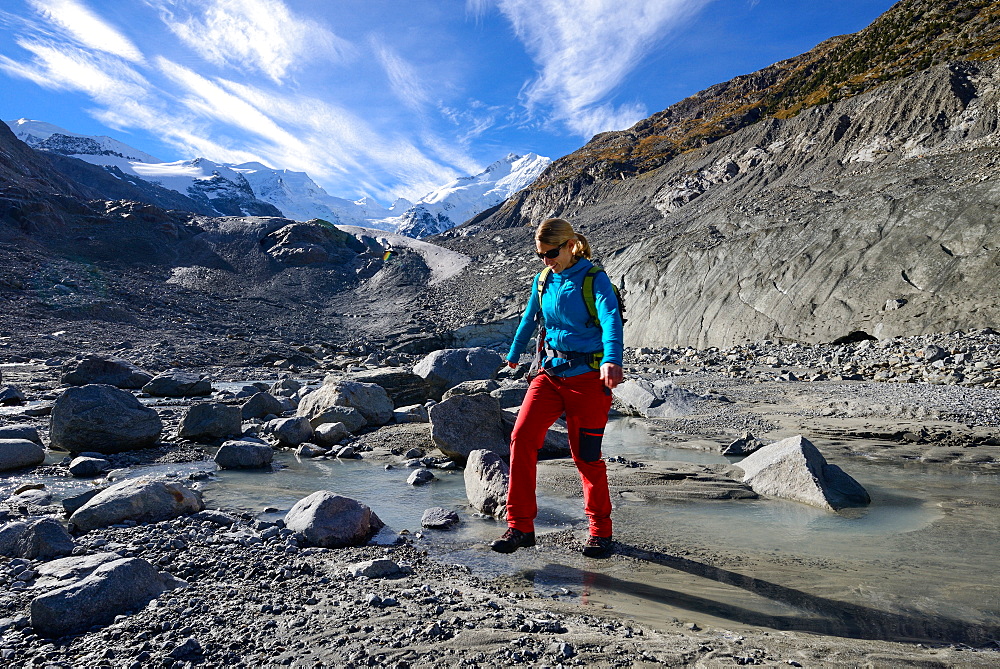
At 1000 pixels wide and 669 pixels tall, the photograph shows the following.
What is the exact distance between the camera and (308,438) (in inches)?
362

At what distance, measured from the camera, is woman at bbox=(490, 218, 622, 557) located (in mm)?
3920

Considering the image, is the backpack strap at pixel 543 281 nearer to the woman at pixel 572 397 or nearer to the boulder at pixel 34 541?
the woman at pixel 572 397

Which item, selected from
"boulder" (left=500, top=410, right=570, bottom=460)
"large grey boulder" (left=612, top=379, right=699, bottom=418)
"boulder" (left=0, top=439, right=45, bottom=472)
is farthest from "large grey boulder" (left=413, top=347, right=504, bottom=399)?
"boulder" (left=0, top=439, right=45, bottom=472)

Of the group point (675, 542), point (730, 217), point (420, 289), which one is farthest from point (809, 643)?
point (420, 289)

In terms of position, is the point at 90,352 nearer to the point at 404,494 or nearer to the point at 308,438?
the point at 308,438

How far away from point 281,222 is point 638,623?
7827cm

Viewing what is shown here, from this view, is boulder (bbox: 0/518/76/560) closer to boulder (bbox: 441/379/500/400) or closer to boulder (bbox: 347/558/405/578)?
boulder (bbox: 347/558/405/578)

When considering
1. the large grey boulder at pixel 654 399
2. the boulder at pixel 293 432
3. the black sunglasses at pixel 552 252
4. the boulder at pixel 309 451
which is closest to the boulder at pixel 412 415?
the boulder at pixel 293 432

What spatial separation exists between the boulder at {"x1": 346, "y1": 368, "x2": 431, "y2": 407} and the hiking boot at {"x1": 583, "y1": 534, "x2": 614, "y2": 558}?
852 cm

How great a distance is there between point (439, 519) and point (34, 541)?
2994mm

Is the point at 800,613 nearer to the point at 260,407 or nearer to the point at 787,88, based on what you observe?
the point at 260,407

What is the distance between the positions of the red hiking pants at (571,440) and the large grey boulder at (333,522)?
1233 mm

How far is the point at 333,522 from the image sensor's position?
4164 millimetres

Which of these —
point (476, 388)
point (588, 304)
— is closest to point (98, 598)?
point (588, 304)
